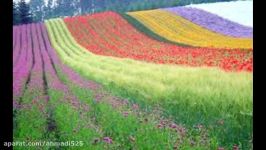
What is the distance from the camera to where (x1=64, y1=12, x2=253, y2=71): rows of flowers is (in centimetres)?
1084

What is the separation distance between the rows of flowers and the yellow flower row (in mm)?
1076

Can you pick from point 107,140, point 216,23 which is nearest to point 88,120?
point 107,140

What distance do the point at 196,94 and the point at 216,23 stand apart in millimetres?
13547

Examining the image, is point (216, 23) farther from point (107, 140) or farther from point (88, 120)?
point (107, 140)

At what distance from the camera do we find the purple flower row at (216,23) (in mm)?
13844

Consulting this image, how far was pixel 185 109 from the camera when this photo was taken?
8094mm

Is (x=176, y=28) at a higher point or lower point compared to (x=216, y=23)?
lower

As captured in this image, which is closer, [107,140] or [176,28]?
[107,140]

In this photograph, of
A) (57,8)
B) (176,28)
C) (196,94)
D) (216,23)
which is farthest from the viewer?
(176,28)

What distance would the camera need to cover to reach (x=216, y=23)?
2102 centimetres

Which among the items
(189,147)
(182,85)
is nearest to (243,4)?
(182,85)

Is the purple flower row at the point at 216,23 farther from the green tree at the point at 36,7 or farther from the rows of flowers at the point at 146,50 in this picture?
the green tree at the point at 36,7

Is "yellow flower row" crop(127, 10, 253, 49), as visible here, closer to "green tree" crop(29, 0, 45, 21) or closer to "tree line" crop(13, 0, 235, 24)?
"tree line" crop(13, 0, 235, 24)
